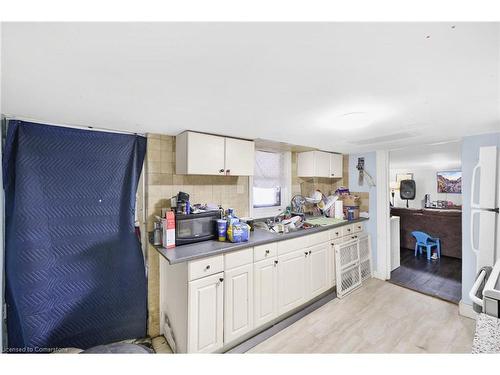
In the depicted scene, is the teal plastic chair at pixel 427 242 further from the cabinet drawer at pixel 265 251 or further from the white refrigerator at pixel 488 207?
the cabinet drawer at pixel 265 251

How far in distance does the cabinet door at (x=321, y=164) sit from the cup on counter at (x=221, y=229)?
66.2 inches

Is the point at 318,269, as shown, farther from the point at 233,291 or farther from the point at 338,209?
the point at 233,291

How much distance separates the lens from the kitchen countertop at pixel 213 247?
1544 millimetres

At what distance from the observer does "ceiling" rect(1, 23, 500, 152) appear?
2.13 ft

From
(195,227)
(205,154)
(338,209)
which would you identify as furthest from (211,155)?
(338,209)

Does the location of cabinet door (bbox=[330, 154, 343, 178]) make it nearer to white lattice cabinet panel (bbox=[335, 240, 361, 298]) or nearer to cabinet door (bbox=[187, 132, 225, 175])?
white lattice cabinet panel (bbox=[335, 240, 361, 298])

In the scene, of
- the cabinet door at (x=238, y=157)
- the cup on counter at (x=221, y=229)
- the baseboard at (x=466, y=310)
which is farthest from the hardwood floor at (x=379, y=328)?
the cabinet door at (x=238, y=157)

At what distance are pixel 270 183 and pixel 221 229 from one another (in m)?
1.20

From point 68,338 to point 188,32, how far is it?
2.29 m

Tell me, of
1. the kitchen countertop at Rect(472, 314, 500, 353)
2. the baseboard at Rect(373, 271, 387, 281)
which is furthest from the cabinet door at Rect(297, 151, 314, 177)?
the kitchen countertop at Rect(472, 314, 500, 353)

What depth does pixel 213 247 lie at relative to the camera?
1.75 metres

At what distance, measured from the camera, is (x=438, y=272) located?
127 inches
